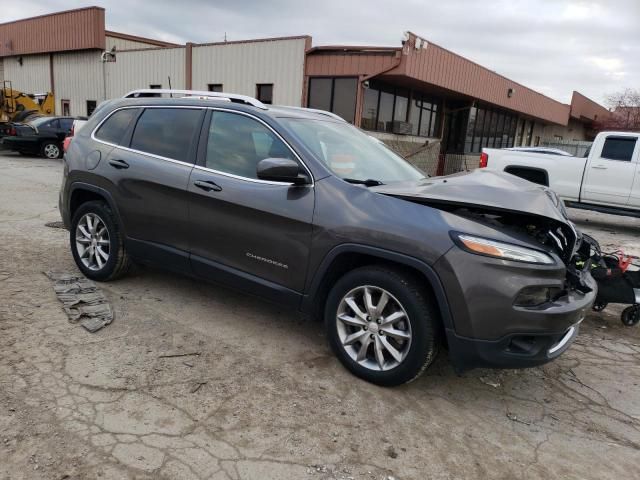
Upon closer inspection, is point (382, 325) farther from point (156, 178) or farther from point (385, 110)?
point (385, 110)

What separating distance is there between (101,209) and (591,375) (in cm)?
422

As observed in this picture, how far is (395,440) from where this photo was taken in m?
2.72

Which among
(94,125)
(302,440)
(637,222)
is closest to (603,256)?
(302,440)

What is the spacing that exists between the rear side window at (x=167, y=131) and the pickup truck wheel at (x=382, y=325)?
1764 millimetres

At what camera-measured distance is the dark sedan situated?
17.2m

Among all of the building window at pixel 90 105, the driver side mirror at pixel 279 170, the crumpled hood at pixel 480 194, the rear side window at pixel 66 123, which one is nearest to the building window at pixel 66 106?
the building window at pixel 90 105

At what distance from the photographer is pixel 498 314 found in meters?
2.75

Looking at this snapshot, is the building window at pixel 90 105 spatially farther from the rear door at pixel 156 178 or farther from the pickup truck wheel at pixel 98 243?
the rear door at pixel 156 178

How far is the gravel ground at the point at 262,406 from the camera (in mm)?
2479

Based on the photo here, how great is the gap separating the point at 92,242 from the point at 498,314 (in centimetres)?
366

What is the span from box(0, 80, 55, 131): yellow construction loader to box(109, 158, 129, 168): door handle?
19947 mm

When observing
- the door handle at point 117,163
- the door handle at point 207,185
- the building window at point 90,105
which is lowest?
the door handle at point 207,185

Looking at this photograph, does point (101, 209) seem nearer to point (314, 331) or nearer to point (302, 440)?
point (314, 331)

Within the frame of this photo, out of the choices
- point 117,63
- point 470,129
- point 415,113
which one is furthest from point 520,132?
point 117,63
